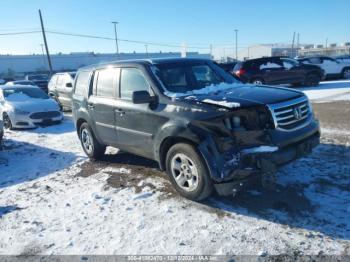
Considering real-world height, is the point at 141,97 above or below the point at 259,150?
above

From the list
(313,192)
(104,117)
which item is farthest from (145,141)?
(313,192)

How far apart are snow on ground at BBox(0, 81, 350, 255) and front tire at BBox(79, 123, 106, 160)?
1.86ft

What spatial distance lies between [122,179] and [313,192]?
9.76ft

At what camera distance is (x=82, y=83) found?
22.4ft

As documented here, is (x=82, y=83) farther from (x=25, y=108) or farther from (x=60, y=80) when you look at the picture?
(x=60, y=80)

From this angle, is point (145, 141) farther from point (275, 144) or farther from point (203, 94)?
point (275, 144)

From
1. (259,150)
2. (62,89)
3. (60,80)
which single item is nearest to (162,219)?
(259,150)

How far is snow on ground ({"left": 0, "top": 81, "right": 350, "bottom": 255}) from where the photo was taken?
3504mm

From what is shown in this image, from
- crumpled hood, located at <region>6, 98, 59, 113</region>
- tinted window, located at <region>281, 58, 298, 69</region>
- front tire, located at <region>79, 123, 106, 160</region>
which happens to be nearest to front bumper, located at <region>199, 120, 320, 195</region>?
front tire, located at <region>79, 123, 106, 160</region>

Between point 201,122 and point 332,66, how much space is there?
61.7 ft

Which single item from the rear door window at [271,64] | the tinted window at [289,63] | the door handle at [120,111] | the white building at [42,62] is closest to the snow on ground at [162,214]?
the door handle at [120,111]

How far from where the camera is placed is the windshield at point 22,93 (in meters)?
11.7

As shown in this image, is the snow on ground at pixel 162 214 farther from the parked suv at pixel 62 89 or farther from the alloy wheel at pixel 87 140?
the parked suv at pixel 62 89

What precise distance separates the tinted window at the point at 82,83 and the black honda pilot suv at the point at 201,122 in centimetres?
58
